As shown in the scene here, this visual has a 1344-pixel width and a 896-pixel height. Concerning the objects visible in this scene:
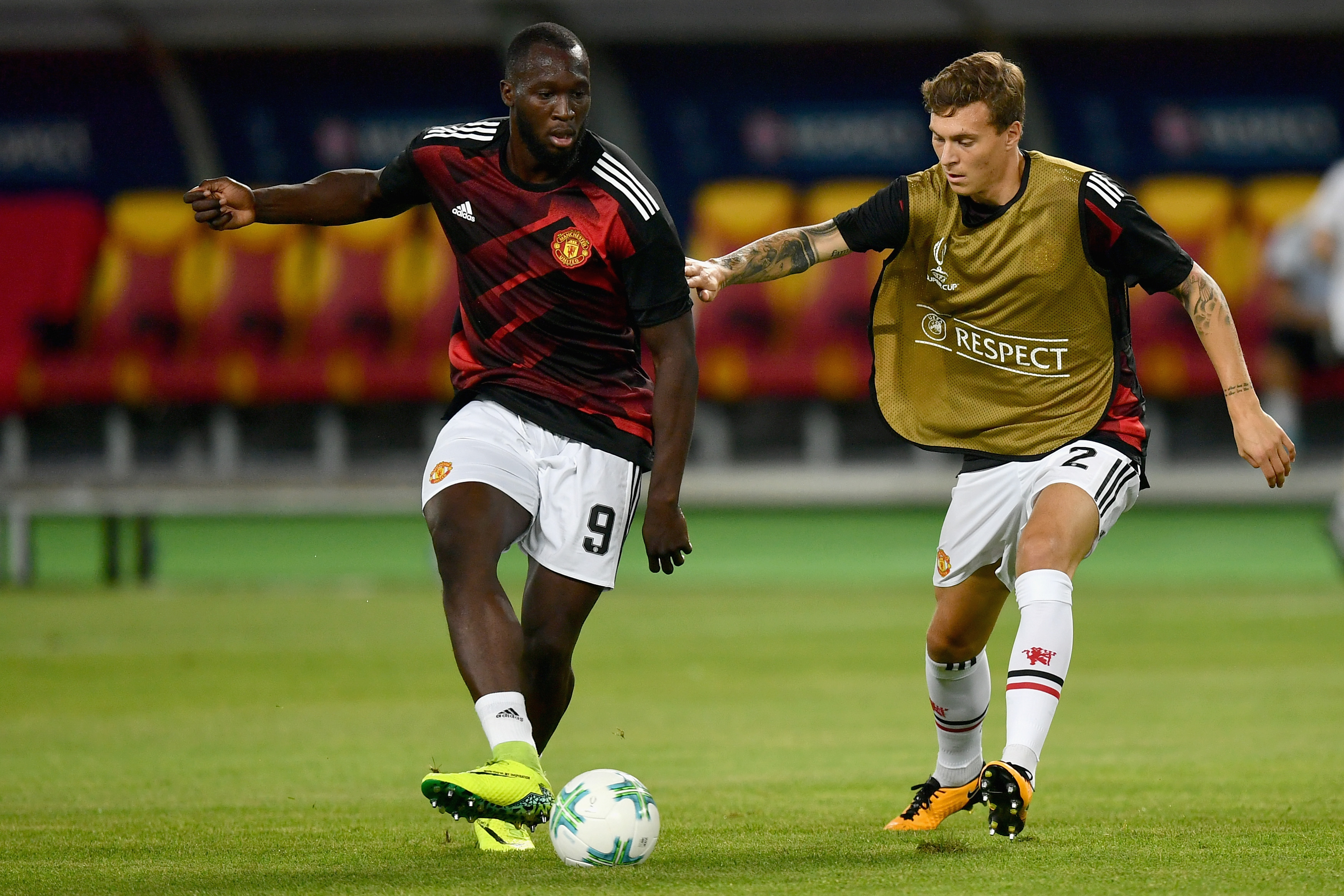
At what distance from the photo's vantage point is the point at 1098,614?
11.8 meters

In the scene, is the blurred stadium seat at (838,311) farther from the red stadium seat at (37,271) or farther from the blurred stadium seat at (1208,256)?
the red stadium seat at (37,271)

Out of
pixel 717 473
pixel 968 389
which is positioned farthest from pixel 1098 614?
pixel 968 389

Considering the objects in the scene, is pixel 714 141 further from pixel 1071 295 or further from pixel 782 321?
pixel 1071 295

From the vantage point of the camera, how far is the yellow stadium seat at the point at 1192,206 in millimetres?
17484

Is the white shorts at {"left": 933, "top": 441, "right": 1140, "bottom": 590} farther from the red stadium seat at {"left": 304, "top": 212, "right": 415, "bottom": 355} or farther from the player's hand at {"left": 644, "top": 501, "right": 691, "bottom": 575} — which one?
the red stadium seat at {"left": 304, "top": 212, "right": 415, "bottom": 355}

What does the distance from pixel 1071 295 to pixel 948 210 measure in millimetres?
428

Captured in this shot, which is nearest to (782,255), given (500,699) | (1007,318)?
(1007,318)

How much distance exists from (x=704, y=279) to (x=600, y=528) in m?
0.75

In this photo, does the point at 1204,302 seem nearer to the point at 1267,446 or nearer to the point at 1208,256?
the point at 1267,446

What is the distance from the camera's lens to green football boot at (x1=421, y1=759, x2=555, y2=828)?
14.8 ft

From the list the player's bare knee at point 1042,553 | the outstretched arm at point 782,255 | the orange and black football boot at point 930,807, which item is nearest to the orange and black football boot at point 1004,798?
the player's bare knee at point 1042,553

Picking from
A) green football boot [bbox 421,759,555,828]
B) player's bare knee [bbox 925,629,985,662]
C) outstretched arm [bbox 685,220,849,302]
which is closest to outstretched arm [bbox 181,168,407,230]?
outstretched arm [bbox 685,220,849,302]

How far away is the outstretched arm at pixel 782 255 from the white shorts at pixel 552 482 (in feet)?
2.10

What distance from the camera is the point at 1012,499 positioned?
5.36 metres
